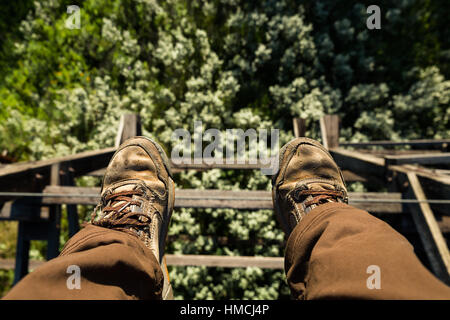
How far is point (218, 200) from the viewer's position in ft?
7.35

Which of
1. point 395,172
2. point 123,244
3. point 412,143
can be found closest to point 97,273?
point 123,244

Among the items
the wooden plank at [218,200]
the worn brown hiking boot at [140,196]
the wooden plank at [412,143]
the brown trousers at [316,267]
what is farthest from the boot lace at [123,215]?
the wooden plank at [412,143]

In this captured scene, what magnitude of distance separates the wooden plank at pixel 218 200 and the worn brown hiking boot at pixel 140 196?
24cm

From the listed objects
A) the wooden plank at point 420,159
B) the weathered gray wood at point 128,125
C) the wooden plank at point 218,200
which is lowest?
the wooden plank at point 218,200

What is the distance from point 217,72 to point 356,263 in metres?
4.51

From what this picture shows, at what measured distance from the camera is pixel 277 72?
15.8 ft

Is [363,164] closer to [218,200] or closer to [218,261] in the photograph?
[218,200]

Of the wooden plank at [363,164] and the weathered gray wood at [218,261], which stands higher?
the wooden plank at [363,164]

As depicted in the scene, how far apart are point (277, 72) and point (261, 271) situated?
12.3 ft

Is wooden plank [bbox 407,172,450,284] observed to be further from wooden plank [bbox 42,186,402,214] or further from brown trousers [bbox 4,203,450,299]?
brown trousers [bbox 4,203,450,299]

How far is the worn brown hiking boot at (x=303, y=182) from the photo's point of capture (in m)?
1.80

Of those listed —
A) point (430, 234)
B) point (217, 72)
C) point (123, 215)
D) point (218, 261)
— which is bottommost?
point (218, 261)

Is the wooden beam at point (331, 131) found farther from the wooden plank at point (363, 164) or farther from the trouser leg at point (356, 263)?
the trouser leg at point (356, 263)
